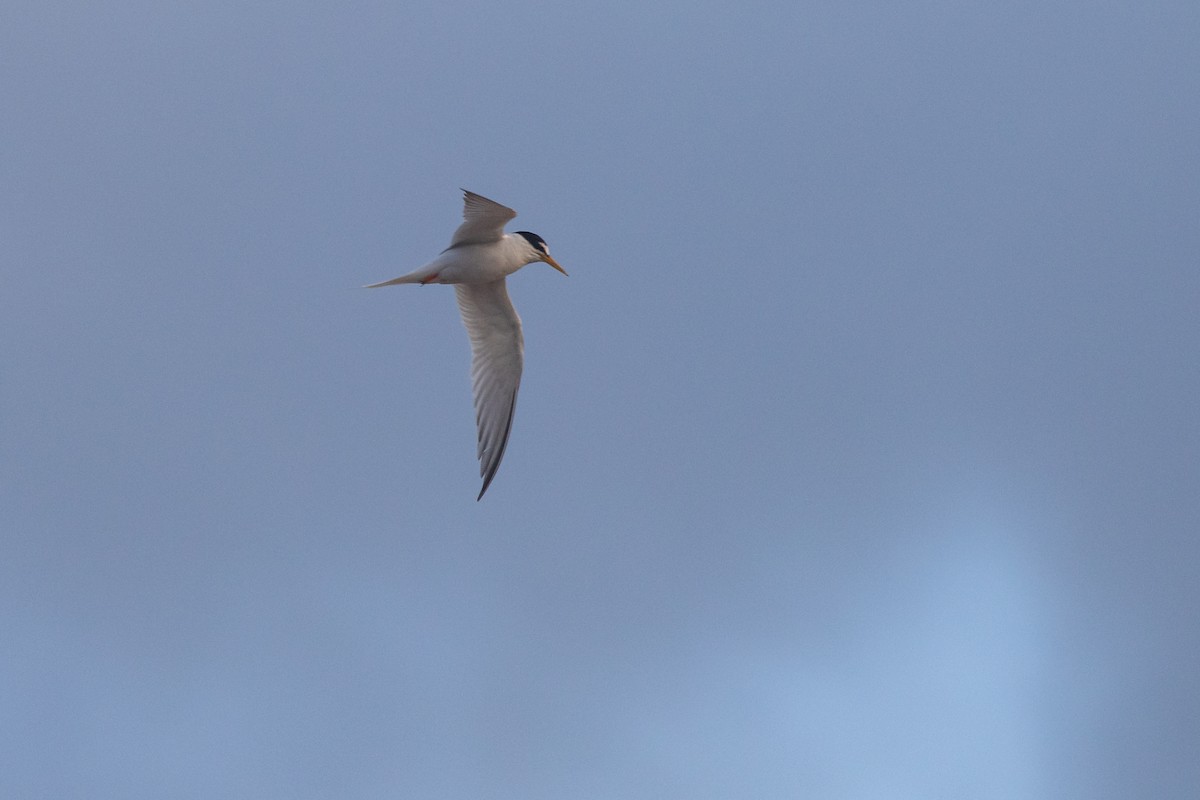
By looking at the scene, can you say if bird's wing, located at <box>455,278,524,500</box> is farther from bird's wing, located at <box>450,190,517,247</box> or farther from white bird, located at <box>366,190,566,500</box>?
bird's wing, located at <box>450,190,517,247</box>

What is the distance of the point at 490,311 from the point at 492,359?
2.47 ft

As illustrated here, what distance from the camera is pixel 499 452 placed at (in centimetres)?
1862

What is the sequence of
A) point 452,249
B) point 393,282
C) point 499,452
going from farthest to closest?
point 499,452 < point 452,249 < point 393,282

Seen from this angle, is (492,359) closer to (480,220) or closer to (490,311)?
→ (490,311)

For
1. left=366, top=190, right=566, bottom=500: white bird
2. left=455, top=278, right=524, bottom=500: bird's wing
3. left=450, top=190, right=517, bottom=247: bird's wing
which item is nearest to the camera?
left=450, top=190, right=517, bottom=247: bird's wing

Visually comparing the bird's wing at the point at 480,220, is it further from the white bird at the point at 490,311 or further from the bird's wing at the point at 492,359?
the bird's wing at the point at 492,359

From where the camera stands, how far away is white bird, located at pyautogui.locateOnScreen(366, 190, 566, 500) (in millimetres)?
17219

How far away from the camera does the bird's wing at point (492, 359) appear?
18.8 metres

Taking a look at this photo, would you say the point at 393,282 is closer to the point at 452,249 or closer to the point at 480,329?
the point at 452,249

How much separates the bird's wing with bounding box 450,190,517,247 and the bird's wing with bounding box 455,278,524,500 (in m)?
1.61

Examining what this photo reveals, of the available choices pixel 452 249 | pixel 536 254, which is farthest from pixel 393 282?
pixel 536 254

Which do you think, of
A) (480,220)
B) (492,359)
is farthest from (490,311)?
(480,220)

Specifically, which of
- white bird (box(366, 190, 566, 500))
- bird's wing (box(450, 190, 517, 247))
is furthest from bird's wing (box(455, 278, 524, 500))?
bird's wing (box(450, 190, 517, 247))

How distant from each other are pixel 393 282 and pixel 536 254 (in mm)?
2511
